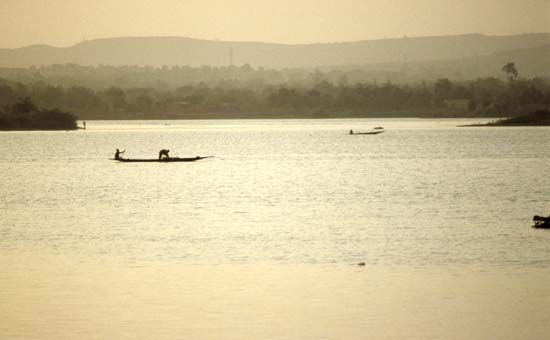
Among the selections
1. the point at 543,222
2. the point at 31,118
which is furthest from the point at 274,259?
the point at 31,118

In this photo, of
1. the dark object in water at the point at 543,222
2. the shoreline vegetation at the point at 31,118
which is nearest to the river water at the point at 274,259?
the dark object in water at the point at 543,222

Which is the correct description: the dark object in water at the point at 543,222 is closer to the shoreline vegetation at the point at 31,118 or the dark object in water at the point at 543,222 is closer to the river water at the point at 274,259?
the river water at the point at 274,259

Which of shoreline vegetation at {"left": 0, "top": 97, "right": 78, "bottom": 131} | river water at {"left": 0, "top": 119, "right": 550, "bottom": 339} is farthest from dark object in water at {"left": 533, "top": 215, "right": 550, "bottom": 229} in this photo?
shoreline vegetation at {"left": 0, "top": 97, "right": 78, "bottom": 131}

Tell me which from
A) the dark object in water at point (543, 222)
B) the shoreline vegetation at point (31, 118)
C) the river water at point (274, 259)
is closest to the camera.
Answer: the river water at point (274, 259)

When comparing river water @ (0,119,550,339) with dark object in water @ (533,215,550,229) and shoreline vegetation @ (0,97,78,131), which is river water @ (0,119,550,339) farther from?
shoreline vegetation @ (0,97,78,131)

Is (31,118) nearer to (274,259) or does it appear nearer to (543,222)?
(543,222)

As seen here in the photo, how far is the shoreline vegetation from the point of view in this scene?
185m

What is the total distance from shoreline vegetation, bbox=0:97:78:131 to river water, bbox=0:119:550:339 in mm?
113788

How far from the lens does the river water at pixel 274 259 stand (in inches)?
875

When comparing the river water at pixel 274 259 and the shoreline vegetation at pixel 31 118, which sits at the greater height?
the river water at pixel 274 259

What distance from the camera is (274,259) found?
31578 millimetres

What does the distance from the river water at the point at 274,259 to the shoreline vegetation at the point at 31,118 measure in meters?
114

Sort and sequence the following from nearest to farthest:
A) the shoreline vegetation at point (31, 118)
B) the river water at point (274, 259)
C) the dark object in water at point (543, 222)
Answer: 1. the river water at point (274, 259)
2. the dark object in water at point (543, 222)
3. the shoreline vegetation at point (31, 118)

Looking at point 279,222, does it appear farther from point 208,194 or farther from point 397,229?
point 208,194
